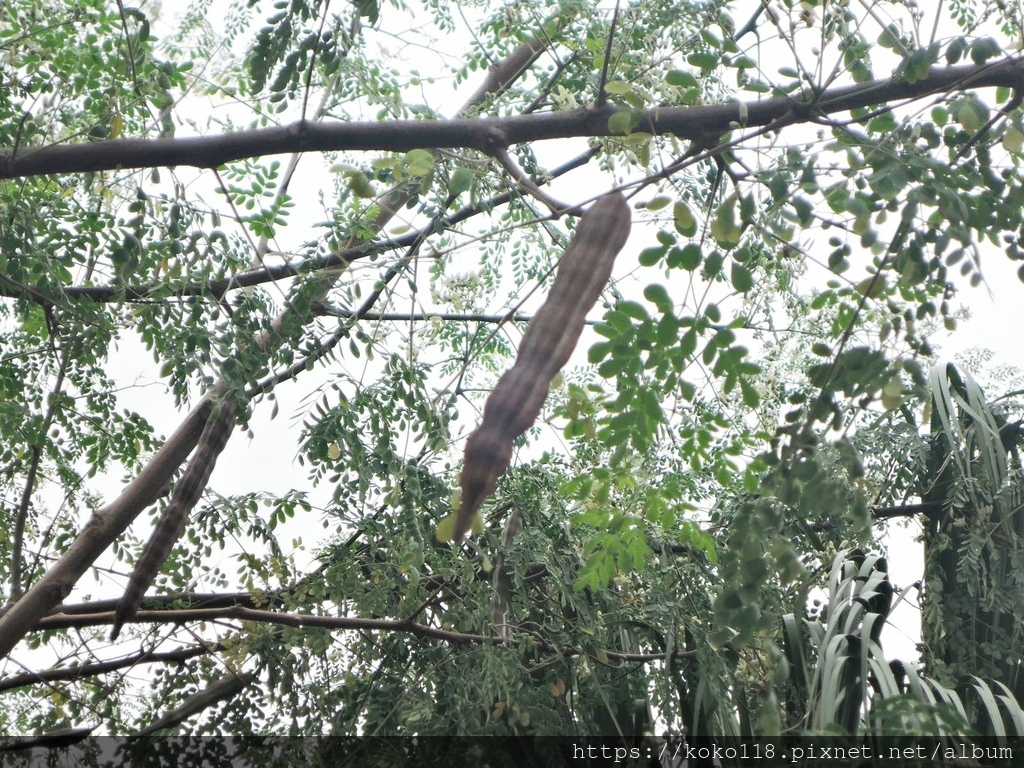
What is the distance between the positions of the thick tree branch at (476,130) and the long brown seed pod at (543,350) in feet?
0.53

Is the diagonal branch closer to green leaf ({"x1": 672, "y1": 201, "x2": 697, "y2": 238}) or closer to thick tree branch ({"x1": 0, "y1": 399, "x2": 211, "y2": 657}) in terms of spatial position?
thick tree branch ({"x1": 0, "y1": 399, "x2": 211, "y2": 657})

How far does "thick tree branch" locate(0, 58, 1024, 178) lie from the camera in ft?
3.66

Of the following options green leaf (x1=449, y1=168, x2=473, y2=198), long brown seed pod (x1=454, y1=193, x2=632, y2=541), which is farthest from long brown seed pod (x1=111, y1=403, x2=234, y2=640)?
long brown seed pod (x1=454, y1=193, x2=632, y2=541)

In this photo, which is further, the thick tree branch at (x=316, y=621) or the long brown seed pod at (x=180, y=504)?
the thick tree branch at (x=316, y=621)

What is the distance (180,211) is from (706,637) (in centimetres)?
134

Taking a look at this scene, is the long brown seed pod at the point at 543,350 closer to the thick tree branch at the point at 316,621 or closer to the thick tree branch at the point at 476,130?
the thick tree branch at the point at 476,130

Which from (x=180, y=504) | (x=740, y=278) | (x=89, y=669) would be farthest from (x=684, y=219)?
(x=89, y=669)

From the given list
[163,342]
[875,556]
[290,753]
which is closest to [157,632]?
[290,753]

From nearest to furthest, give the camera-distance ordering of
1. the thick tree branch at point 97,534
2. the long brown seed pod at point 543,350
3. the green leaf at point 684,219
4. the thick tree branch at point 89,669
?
the long brown seed pod at point 543,350
the green leaf at point 684,219
the thick tree branch at point 97,534
the thick tree branch at point 89,669

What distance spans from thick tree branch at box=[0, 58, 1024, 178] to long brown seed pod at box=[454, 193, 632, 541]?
0.16m

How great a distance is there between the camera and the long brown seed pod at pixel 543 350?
91 cm

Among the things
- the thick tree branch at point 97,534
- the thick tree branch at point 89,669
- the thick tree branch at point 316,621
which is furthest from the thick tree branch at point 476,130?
the thick tree branch at point 89,669

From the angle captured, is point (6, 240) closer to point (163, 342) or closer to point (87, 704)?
point (163, 342)

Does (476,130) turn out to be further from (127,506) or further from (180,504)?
(127,506)
